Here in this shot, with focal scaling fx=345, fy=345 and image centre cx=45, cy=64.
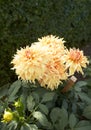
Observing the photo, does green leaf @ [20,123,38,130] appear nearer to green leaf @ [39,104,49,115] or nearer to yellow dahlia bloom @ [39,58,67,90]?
green leaf @ [39,104,49,115]

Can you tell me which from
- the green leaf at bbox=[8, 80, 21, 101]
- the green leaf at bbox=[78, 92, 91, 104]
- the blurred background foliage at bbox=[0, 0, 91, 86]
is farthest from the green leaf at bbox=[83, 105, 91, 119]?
the blurred background foliage at bbox=[0, 0, 91, 86]

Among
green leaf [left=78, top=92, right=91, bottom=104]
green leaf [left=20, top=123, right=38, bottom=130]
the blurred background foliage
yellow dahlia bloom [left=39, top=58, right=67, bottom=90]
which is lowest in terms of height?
green leaf [left=20, top=123, right=38, bottom=130]

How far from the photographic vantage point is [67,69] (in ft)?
7.98

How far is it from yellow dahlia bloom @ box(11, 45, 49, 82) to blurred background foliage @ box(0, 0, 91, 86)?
1466 millimetres

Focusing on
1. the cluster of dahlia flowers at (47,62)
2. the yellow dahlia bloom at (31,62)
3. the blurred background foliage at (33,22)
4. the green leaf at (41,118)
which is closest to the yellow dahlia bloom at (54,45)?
the cluster of dahlia flowers at (47,62)

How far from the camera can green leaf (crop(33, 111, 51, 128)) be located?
223cm

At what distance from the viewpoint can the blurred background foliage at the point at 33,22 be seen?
3.72m

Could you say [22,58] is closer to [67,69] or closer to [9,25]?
[67,69]

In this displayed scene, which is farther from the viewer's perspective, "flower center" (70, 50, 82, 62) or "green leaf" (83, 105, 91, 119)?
"green leaf" (83, 105, 91, 119)

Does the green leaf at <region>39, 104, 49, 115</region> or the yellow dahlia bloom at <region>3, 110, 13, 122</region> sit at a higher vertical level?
the green leaf at <region>39, 104, 49, 115</region>

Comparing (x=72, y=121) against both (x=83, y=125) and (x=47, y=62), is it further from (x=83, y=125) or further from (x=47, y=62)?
(x=47, y=62)

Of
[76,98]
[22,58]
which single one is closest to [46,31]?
[76,98]

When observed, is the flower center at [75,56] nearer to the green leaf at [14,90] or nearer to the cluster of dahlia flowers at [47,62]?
the cluster of dahlia flowers at [47,62]

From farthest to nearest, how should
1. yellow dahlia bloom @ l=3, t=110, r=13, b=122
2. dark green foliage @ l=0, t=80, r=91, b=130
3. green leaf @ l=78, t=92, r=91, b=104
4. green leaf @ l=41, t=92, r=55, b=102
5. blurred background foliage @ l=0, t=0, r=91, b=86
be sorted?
A: blurred background foliage @ l=0, t=0, r=91, b=86, green leaf @ l=78, t=92, r=91, b=104, green leaf @ l=41, t=92, r=55, b=102, dark green foliage @ l=0, t=80, r=91, b=130, yellow dahlia bloom @ l=3, t=110, r=13, b=122
